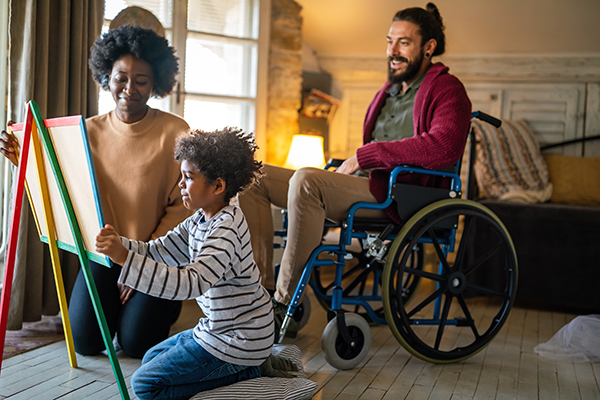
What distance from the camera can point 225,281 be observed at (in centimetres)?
150

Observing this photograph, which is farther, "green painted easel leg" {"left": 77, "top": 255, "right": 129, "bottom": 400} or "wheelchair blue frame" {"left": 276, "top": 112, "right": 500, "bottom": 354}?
"wheelchair blue frame" {"left": 276, "top": 112, "right": 500, "bottom": 354}

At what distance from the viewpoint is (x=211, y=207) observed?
5.00ft

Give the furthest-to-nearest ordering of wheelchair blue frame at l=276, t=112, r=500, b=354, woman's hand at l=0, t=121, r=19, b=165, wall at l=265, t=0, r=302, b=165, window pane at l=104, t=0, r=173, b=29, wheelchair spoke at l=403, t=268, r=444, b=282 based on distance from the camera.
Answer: wall at l=265, t=0, r=302, b=165, window pane at l=104, t=0, r=173, b=29, wheelchair spoke at l=403, t=268, r=444, b=282, wheelchair blue frame at l=276, t=112, r=500, b=354, woman's hand at l=0, t=121, r=19, b=165

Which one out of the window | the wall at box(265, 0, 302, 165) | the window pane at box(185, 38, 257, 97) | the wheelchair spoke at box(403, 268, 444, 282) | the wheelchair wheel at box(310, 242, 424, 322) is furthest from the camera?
the wall at box(265, 0, 302, 165)

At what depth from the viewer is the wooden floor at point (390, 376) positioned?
1722 mm

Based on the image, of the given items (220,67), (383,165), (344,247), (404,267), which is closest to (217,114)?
(220,67)

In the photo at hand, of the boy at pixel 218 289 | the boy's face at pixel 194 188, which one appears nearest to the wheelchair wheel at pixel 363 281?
the boy at pixel 218 289

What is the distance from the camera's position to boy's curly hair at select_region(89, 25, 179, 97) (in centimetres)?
197

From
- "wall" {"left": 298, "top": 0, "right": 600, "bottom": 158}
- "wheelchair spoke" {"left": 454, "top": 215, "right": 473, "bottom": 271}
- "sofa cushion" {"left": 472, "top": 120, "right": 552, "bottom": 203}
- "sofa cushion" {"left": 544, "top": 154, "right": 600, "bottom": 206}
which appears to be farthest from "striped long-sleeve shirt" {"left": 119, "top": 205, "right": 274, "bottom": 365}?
"wall" {"left": 298, "top": 0, "right": 600, "bottom": 158}

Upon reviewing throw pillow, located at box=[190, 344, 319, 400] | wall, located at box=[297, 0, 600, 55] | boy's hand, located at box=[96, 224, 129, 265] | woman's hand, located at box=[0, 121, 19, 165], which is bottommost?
throw pillow, located at box=[190, 344, 319, 400]

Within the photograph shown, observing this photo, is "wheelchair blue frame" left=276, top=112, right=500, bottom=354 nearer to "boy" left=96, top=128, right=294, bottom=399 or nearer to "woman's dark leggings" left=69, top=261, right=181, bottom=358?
"boy" left=96, top=128, right=294, bottom=399

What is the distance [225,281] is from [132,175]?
73cm

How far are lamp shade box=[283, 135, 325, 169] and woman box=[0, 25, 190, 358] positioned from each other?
142 cm

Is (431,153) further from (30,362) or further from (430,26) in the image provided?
(30,362)
